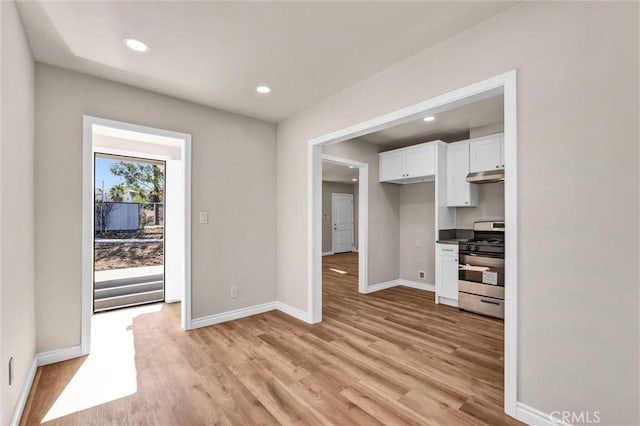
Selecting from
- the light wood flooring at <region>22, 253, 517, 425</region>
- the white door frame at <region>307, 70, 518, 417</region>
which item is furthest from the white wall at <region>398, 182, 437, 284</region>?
the white door frame at <region>307, 70, 518, 417</region>

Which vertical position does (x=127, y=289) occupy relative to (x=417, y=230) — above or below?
below

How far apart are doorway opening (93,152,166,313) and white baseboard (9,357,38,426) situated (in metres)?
1.92

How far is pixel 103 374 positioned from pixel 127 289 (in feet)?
8.91

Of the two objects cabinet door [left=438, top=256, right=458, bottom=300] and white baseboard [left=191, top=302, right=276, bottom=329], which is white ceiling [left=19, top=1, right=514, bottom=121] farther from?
cabinet door [left=438, top=256, right=458, bottom=300]

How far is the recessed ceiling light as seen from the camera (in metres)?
2.19

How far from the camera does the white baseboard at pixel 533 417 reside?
1.70m

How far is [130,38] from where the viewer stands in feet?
7.10

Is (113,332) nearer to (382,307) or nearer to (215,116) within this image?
(215,116)

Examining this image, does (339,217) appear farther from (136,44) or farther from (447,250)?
(136,44)

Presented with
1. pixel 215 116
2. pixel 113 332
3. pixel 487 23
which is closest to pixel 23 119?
pixel 215 116

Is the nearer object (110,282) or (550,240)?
(550,240)

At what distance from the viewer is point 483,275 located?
3779 mm

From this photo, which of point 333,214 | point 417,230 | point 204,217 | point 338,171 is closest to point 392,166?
point 417,230

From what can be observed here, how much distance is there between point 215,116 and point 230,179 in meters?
0.77
